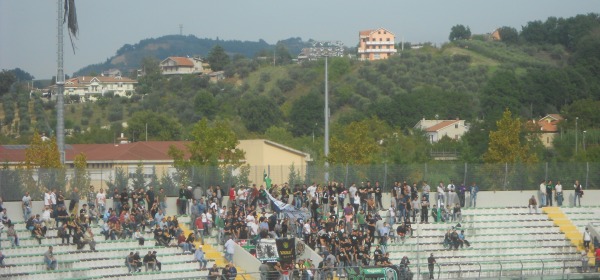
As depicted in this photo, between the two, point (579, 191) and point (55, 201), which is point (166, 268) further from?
point (579, 191)

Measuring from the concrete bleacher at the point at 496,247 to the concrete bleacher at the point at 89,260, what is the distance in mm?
7175

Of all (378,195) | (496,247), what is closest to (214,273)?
(378,195)

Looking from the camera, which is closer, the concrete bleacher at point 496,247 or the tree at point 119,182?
the concrete bleacher at point 496,247

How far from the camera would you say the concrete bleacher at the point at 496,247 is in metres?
34.9

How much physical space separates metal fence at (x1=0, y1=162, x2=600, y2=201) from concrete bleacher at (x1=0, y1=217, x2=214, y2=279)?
2.56 m

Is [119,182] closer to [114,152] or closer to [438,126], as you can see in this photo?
[114,152]

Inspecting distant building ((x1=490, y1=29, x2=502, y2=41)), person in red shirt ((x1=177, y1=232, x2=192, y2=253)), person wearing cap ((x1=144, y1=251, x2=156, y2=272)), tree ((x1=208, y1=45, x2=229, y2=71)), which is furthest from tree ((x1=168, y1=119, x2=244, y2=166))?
distant building ((x1=490, y1=29, x2=502, y2=41))

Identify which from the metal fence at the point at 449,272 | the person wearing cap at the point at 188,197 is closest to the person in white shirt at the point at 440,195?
the metal fence at the point at 449,272

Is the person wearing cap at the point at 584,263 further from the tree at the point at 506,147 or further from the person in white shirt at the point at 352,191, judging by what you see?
the tree at the point at 506,147

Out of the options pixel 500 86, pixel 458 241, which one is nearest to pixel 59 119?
pixel 458 241

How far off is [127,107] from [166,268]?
105m

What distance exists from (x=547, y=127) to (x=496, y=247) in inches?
2560

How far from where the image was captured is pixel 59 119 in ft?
141

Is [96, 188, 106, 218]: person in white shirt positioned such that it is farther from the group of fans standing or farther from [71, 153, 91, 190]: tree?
the group of fans standing
